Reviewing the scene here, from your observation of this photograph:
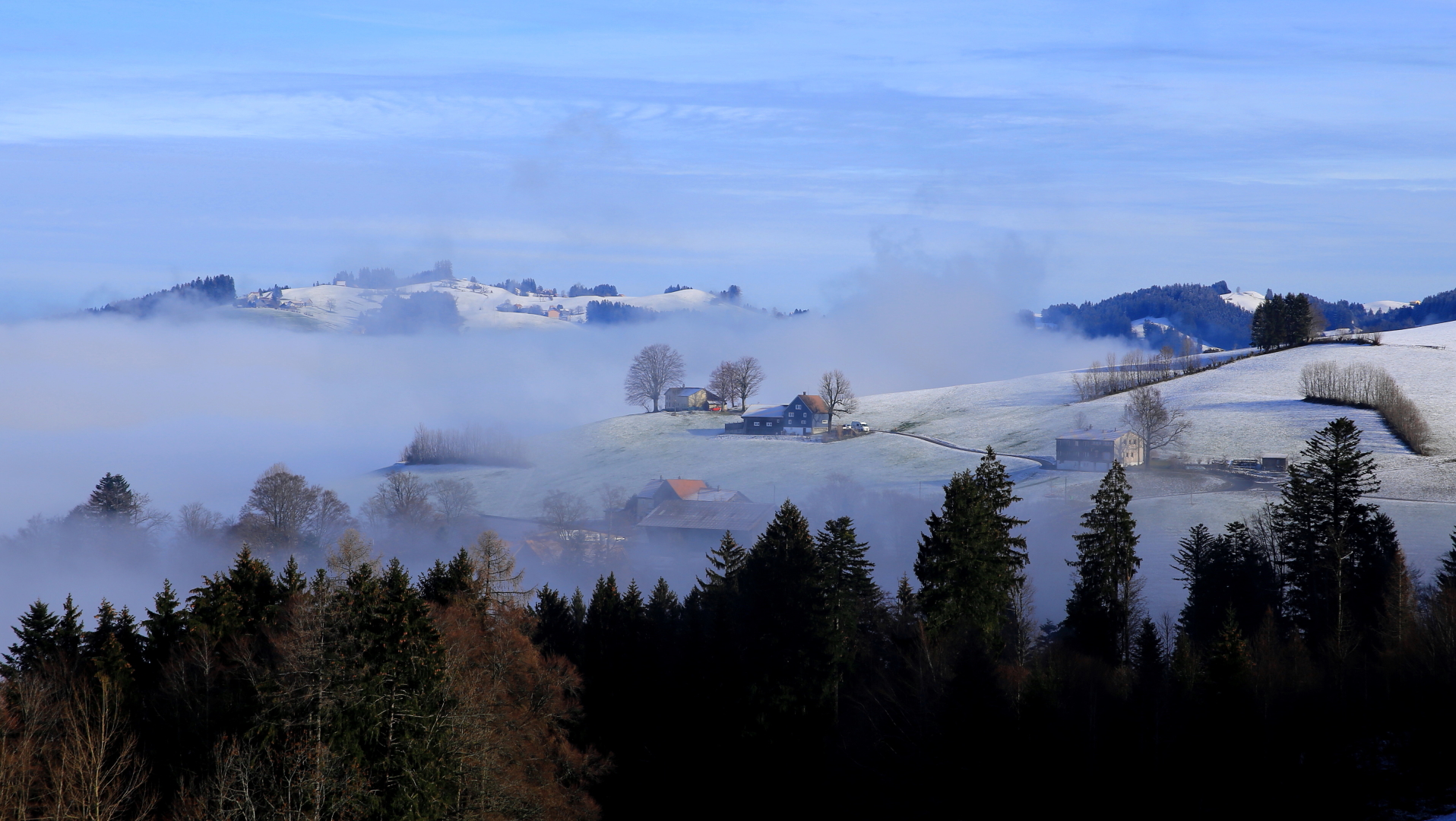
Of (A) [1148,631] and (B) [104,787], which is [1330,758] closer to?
(A) [1148,631]

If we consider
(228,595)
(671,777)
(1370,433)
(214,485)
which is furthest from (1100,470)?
(214,485)

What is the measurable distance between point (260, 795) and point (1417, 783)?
1007 inches

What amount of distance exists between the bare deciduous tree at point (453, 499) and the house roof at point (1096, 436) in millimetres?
51588

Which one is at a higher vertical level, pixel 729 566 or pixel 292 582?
pixel 292 582

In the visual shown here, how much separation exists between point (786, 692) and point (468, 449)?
96093 mm

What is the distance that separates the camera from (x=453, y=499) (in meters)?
98.6

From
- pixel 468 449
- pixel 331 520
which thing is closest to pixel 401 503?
pixel 331 520

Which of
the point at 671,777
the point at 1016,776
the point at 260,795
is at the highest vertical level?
the point at 260,795

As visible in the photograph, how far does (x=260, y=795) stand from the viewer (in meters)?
21.0

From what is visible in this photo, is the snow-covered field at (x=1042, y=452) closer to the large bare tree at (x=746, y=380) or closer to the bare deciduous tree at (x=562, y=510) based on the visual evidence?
the bare deciduous tree at (x=562, y=510)

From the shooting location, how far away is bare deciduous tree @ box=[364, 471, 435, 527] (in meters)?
92.3

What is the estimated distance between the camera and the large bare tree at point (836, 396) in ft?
399

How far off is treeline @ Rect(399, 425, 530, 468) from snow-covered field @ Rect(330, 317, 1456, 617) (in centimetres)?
286

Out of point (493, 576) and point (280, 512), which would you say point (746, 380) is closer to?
point (280, 512)
